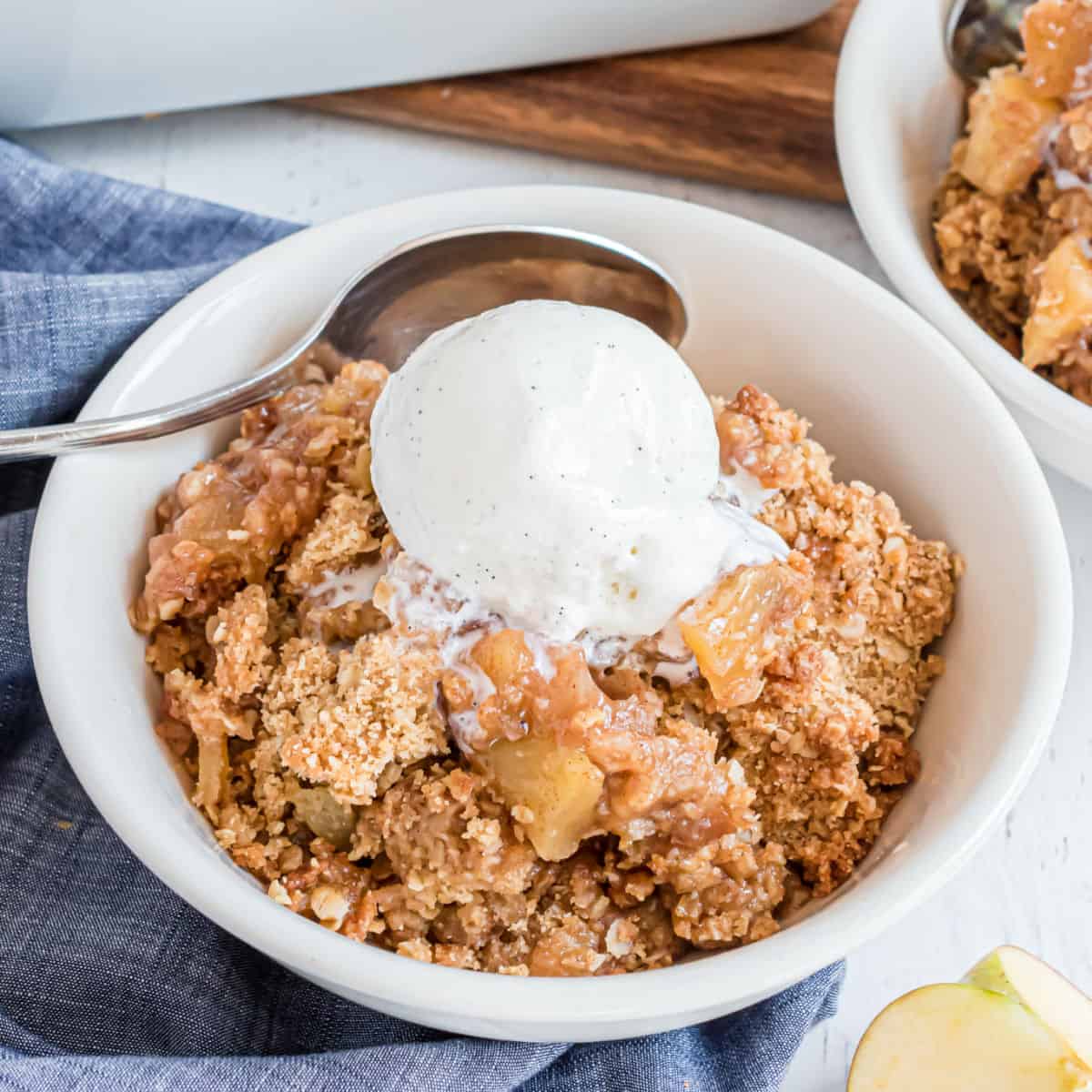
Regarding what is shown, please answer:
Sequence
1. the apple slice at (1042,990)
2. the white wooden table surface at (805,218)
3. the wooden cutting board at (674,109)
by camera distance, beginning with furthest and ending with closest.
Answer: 1. the wooden cutting board at (674,109)
2. the white wooden table surface at (805,218)
3. the apple slice at (1042,990)

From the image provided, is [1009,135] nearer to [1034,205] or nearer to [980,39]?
[1034,205]

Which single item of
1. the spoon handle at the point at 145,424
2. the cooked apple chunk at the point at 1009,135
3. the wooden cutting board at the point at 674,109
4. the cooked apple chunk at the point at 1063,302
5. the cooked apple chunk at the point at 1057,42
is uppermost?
the cooked apple chunk at the point at 1057,42

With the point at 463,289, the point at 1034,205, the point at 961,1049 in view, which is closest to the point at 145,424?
the point at 463,289

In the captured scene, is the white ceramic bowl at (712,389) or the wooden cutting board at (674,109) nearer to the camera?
the white ceramic bowl at (712,389)

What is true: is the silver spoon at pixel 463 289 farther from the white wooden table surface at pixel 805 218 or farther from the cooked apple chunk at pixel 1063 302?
the white wooden table surface at pixel 805 218

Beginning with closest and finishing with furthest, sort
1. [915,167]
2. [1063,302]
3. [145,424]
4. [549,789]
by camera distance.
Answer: [549,789] → [145,424] → [1063,302] → [915,167]

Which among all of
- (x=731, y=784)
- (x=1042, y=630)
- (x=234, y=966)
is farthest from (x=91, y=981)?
(x=1042, y=630)

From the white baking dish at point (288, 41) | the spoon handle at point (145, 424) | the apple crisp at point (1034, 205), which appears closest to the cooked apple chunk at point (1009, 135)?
the apple crisp at point (1034, 205)

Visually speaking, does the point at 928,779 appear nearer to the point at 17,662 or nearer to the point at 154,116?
the point at 17,662

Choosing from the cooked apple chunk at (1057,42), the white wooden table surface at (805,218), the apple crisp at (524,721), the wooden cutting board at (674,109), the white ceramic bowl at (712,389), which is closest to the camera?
the white ceramic bowl at (712,389)
